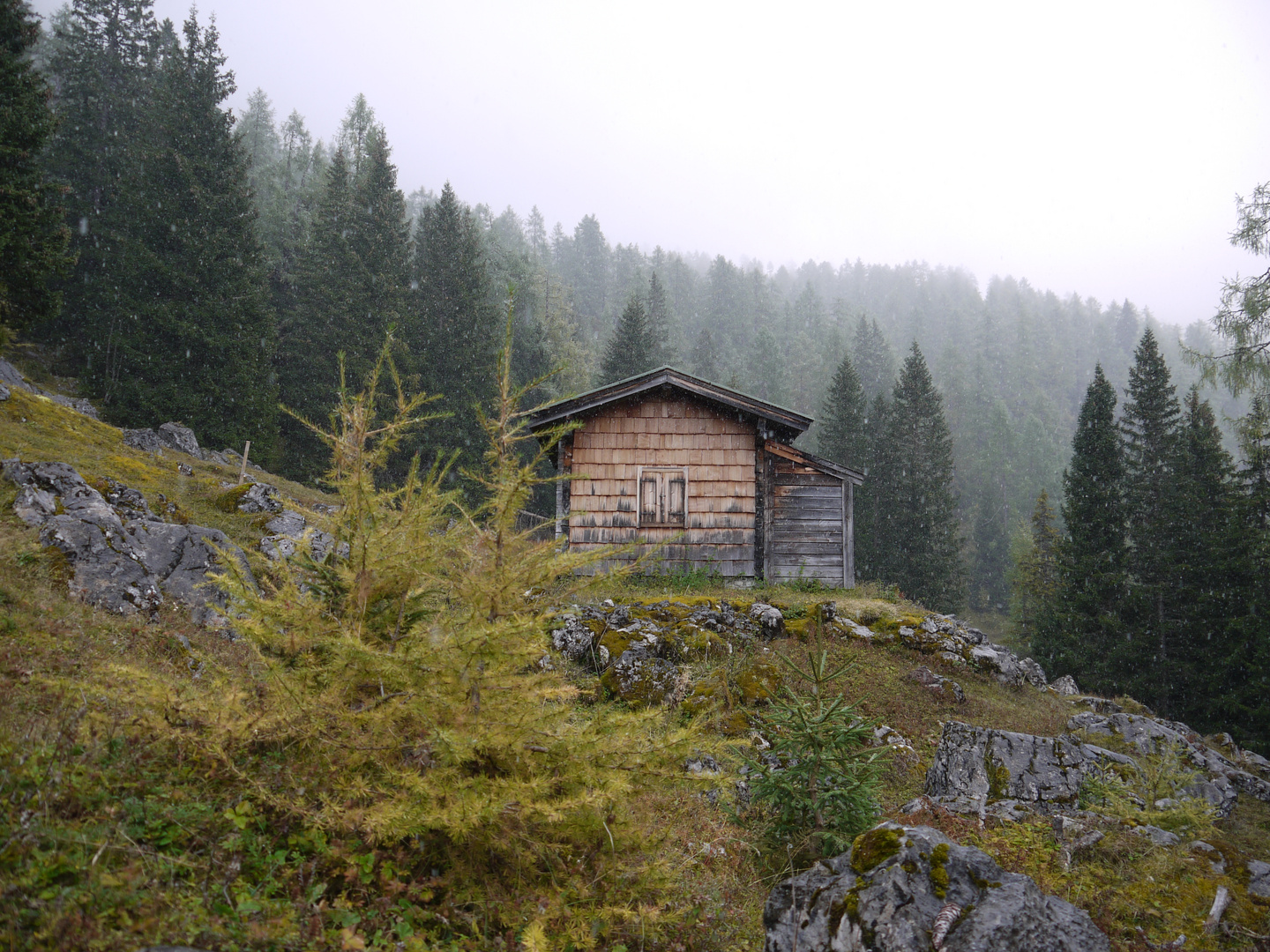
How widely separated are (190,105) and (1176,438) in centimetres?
4363

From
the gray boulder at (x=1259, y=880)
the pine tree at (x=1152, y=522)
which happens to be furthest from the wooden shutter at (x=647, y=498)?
the pine tree at (x=1152, y=522)

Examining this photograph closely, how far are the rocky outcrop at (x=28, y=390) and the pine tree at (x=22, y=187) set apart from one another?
1.46 metres

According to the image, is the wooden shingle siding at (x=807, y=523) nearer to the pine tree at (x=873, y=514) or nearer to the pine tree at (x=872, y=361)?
the pine tree at (x=873, y=514)

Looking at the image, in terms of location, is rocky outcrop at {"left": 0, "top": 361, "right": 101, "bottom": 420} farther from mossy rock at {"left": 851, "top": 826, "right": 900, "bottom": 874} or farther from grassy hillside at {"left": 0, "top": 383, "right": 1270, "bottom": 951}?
mossy rock at {"left": 851, "top": 826, "right": 900, "bottom": 874}

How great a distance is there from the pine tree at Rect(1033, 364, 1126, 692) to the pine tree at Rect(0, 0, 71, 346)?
34.8m

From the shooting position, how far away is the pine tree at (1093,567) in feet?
76.9

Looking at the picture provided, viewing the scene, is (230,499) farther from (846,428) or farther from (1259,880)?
(846,428)

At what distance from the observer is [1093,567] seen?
2450cm

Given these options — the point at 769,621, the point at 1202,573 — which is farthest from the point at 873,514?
the point at 769,621

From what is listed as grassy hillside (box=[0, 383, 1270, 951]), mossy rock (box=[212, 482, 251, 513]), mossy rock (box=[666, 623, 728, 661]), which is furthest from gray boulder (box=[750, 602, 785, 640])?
mossy rock (box=[212, 482, 251, 513])

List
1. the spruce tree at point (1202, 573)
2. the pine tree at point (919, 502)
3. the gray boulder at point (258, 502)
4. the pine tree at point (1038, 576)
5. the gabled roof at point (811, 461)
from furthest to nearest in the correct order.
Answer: the pine tree at point (919, 502)
the pine tree at point (1038, 576)
the spruce tree at point (1202, 573)
the gray boulder at point (258, 502)
the gabled roof at point (811, 461)

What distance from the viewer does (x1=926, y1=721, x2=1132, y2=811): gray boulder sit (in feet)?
25.1

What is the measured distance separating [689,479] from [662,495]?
737 mm

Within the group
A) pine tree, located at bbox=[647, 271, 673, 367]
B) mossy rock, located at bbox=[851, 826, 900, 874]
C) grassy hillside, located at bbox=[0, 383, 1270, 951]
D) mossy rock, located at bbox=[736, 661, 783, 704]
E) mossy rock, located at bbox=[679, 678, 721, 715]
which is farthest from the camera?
pine tree, located at bbox=[647, 271, 673, 367]
